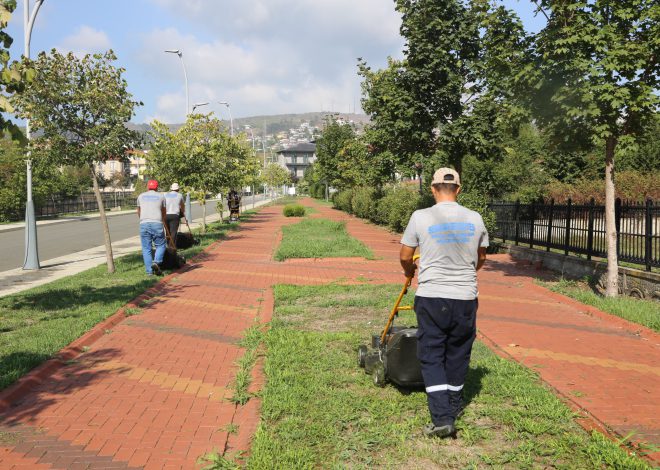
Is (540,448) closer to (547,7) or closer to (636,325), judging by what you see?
(636,325)

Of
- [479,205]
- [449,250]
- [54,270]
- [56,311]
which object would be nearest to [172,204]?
[54,270]

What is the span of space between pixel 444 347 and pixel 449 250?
70cm

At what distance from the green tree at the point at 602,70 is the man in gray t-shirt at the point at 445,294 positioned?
5.05 metres

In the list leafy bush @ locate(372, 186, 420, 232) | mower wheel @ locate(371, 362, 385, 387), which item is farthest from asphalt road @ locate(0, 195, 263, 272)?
mower wheel @ locate(371, 362, 385, 387)

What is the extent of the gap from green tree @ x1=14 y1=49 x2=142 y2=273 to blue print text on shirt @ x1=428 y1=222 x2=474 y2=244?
846 centimetres

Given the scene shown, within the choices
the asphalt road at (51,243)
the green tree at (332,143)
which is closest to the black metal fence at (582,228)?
the asphalt road at (51,243)

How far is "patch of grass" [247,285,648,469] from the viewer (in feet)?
11.8

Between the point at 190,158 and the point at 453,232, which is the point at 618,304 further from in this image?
the point at 190,158

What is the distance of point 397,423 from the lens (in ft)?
13.7

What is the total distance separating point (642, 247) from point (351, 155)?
2979 cm

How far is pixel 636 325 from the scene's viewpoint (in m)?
7.05

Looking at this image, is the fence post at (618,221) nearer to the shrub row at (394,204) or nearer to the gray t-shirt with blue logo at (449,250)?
the shrub row at (394,204)

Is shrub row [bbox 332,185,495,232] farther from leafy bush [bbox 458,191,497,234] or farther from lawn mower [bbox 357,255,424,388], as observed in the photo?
lawn mower [bbox 357,255,424,388]

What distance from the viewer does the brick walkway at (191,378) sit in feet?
12.8
